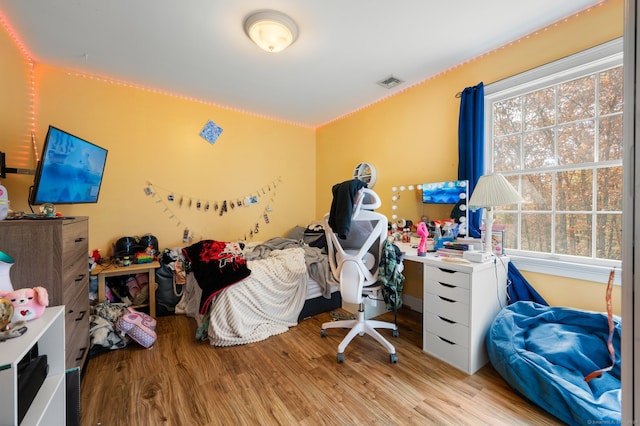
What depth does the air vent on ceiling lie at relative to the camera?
8.85 feet

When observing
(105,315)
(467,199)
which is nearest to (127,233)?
(105,315)

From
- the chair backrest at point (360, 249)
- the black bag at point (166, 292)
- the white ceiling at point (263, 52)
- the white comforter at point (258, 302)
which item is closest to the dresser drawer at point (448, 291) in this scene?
the chair backrest at point (360, 249)

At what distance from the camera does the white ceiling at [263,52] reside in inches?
68.6

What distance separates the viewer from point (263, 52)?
2256 mm

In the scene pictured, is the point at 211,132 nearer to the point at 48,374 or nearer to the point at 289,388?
the point at 48,374

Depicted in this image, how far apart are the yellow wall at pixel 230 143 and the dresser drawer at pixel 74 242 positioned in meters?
1.12

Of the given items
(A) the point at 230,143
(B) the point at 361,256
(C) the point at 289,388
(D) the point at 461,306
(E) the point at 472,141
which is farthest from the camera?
(A) the point at 230,143

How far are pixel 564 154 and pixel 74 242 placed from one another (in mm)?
3424

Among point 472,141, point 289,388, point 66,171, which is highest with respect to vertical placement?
point 472,141

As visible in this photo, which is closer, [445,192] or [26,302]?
[26,302]

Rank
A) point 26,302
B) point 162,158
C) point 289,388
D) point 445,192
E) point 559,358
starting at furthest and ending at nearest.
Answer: point 162,158, point 445,192, point 289,388, point 559,358, point 26,302

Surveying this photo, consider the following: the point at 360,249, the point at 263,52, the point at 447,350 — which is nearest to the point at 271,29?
the point at 263,52

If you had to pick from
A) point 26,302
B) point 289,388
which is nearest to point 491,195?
point 289,388

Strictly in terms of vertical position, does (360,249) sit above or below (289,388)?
above
